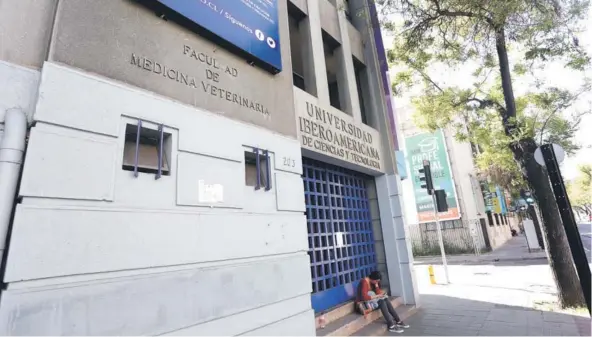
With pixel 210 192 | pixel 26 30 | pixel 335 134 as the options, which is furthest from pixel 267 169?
pixel 26 30

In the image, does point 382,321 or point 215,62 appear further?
point 382,321

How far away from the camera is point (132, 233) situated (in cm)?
293

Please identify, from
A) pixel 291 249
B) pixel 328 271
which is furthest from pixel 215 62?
pixel 328 271

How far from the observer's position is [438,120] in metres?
9.66

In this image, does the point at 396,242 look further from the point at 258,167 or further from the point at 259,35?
the point at 259,35

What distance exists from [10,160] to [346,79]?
6630mm

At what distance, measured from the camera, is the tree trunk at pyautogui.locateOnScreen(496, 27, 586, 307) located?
6.73 m

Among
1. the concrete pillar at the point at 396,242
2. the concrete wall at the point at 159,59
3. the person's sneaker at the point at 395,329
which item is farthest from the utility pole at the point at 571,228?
the concrete wall at the point at 159,59

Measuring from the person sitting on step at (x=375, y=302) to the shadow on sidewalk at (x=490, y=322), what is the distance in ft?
0.81

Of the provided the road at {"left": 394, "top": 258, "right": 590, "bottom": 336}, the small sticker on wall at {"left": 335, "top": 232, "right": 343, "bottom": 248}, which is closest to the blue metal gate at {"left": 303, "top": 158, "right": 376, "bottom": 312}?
the small sticker on wall at {"left": 335, "top": 232, "right": 343, "bottom": 248}

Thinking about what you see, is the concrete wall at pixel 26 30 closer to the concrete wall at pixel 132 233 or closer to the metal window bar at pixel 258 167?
the concrete wall at pixel 132 233

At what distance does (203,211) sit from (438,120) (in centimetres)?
848

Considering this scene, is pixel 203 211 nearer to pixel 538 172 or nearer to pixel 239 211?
pixel 239 211

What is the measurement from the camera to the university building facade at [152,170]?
2.47 meters
